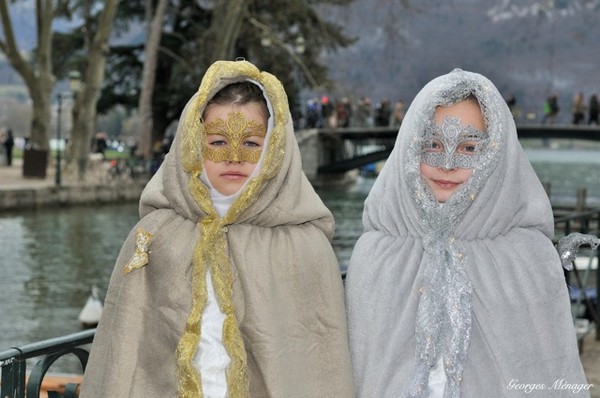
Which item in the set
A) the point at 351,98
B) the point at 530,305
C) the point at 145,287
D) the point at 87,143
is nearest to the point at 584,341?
the point at 530,305

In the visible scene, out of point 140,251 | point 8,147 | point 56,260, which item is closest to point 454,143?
point 140,251

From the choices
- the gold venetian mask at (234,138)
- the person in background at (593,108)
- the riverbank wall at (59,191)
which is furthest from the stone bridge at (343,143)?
the gold venetian mask at (234,138)

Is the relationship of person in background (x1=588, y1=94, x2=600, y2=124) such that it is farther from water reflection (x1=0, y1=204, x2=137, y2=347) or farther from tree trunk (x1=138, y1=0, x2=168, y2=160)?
water reflection (x1=0, y1=204, x2=137, y2=347)

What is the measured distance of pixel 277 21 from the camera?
29.2m

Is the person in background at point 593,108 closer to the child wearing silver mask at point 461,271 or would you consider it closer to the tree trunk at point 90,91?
the tree trunk at point 90,91

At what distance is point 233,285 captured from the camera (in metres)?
2.95

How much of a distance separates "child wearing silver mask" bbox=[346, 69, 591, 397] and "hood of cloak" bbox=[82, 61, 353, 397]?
5.3 inches

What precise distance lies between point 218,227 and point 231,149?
0.84 ft

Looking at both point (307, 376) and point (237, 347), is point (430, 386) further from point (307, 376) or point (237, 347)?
point (237, 347)

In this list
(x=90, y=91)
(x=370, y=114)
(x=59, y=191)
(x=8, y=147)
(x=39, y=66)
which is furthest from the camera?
(x=370, y=114)

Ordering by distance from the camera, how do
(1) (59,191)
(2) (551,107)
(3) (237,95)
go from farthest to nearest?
(2) (551,107) < (1) (59,191) < (3) (237,95)

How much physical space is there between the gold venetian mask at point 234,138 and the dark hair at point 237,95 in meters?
0.06

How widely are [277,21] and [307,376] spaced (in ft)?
88.8

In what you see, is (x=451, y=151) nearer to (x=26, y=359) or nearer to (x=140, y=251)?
(x=140, y=251)
